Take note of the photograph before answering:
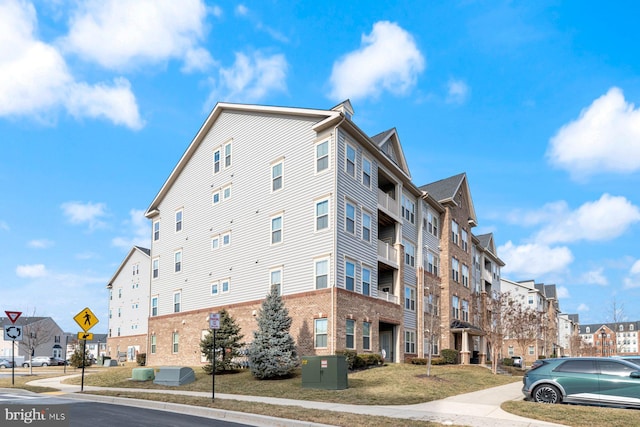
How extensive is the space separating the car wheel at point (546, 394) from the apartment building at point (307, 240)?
10.8 metres

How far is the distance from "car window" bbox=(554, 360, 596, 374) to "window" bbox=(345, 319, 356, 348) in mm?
11974

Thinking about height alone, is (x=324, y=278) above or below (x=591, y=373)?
above

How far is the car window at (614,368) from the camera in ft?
48.9

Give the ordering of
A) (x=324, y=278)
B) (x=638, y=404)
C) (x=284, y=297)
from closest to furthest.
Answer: (x=638, y=404)
(x=324, y=278)
(x=284, y=297)

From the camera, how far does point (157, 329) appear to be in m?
38.9

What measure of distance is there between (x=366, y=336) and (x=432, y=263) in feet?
42.3

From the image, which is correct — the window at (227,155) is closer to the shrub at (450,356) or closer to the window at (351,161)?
the window at (351,161)

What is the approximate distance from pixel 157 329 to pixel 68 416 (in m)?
26.6

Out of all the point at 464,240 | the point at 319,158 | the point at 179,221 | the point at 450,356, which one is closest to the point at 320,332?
the point at 319,158

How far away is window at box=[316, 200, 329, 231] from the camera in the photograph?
87.6ft

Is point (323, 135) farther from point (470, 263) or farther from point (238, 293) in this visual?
point (470, 263)

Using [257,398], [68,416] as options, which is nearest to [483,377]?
[257,398]

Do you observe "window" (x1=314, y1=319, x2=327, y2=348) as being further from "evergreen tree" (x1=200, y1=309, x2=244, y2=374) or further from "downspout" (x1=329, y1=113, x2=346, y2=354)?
"evergreen tree" (x1=200, y1=309, x2=244, y2=374)

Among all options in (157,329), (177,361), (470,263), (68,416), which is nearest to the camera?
(68,416)
